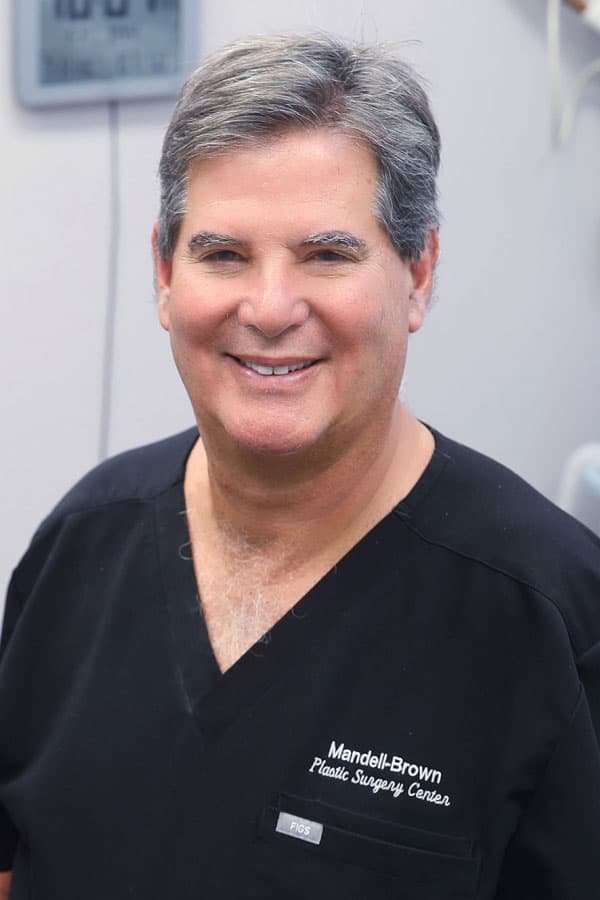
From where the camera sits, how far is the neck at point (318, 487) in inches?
47.8

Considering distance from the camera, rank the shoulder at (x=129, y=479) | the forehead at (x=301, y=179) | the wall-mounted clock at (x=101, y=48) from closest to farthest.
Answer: the forehead at (x=301, y=179), the shoulder at (x=129, y=479), the wall-mounted clock at (x=101, y=48)

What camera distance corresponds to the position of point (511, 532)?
1195 mm

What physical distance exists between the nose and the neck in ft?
0.42

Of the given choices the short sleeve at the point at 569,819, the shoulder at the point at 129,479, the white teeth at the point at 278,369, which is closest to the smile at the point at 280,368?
the white teeth at the point at 278,369

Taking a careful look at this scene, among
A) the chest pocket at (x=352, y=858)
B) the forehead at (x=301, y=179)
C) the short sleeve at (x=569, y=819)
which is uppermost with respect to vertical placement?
the forehead at (x=301, y=179)

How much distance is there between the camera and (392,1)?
2062 mm

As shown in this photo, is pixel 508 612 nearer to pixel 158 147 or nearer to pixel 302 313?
pixel 302 313

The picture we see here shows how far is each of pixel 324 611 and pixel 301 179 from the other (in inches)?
15.3

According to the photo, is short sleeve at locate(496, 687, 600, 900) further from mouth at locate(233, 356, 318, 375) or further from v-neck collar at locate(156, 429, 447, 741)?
mouth at locate(233, 356, 318, 375)

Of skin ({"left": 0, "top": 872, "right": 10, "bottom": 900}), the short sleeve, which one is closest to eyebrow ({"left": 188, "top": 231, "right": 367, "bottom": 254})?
the short sleeve

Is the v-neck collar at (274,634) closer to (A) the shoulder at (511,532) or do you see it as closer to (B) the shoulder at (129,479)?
(A) the shoulder at (511,532)

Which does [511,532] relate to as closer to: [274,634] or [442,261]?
[274,634]

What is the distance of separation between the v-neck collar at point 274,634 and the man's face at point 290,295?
101mm

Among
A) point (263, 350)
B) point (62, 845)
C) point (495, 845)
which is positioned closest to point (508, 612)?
point (495, 845)
